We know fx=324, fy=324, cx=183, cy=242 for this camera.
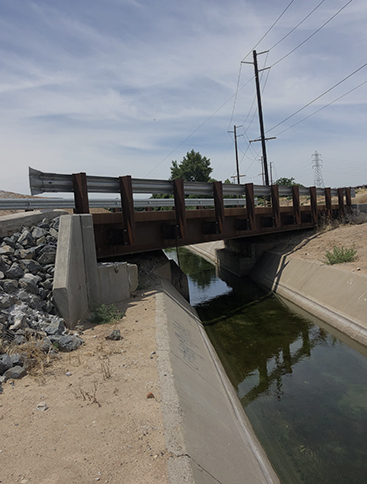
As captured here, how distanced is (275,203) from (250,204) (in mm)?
2444


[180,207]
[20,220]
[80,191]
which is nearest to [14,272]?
[20,220]

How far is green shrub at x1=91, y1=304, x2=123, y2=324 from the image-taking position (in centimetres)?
789

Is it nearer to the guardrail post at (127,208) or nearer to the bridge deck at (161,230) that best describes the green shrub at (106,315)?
the bridge deck at (161,230)

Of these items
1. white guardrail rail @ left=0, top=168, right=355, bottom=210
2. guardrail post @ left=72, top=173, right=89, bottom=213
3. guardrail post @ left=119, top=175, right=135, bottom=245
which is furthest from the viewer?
guardrail post @ left=119, top=175, right=135, bottom=245

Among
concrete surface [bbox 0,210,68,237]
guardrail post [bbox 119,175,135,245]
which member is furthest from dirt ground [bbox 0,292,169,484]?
guardrail post [bbox 119,175,135,245]

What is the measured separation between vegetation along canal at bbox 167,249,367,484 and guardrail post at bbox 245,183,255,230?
4.14m

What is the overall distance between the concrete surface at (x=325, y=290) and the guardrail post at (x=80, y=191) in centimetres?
922

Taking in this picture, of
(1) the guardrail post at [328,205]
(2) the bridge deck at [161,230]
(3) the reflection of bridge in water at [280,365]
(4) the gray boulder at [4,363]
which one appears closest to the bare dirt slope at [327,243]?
(1) the guardrail post at [328,205]

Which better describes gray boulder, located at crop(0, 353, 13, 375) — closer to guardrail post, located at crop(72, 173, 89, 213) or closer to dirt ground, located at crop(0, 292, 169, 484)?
dirt ground, located at crop(0, 292, 169, 484)

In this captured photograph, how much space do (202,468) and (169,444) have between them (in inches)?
16.5

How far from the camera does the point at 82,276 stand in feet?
28.4

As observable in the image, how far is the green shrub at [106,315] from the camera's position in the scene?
789 centimetres

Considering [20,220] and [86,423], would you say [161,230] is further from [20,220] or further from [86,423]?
[86,423]

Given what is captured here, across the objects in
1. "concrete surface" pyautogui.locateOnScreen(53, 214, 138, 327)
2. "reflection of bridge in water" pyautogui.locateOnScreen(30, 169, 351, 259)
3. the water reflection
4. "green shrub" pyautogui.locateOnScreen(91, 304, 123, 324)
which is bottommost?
the water reflection
